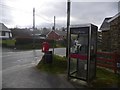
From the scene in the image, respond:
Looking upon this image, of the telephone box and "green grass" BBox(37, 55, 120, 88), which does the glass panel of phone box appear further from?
"green grass" BBox(37, 55, 120, 88)

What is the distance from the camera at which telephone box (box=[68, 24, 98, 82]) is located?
8.29 m

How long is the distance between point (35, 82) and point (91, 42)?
9.11 feet

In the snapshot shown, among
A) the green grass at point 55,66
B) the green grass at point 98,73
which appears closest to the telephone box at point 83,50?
the green grass at point 98,73

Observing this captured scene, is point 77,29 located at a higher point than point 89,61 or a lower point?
higher

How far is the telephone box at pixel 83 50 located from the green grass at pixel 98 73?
408mm

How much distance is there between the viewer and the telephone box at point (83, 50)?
829cm

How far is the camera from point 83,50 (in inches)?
356

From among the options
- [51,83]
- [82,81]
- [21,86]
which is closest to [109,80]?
[82,81]

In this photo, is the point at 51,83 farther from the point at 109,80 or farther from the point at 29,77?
the point at 109,80

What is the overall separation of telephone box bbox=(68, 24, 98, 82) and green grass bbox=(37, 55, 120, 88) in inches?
16.1

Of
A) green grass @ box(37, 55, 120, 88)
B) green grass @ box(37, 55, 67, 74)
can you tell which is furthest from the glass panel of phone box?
green grass @ box(37, 55, 67, 74)

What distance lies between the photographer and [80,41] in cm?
912

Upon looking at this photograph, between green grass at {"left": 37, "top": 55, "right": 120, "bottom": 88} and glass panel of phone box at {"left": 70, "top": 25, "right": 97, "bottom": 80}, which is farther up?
glass panel of phone box at {"left": 70, "top": 25, "right": 97, "bottom": 80}

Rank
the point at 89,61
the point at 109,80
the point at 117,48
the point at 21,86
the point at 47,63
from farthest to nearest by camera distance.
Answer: the point at 117,48
the point at 47,63
the point at 109,80
the point at 89,61
the point at 21,86
